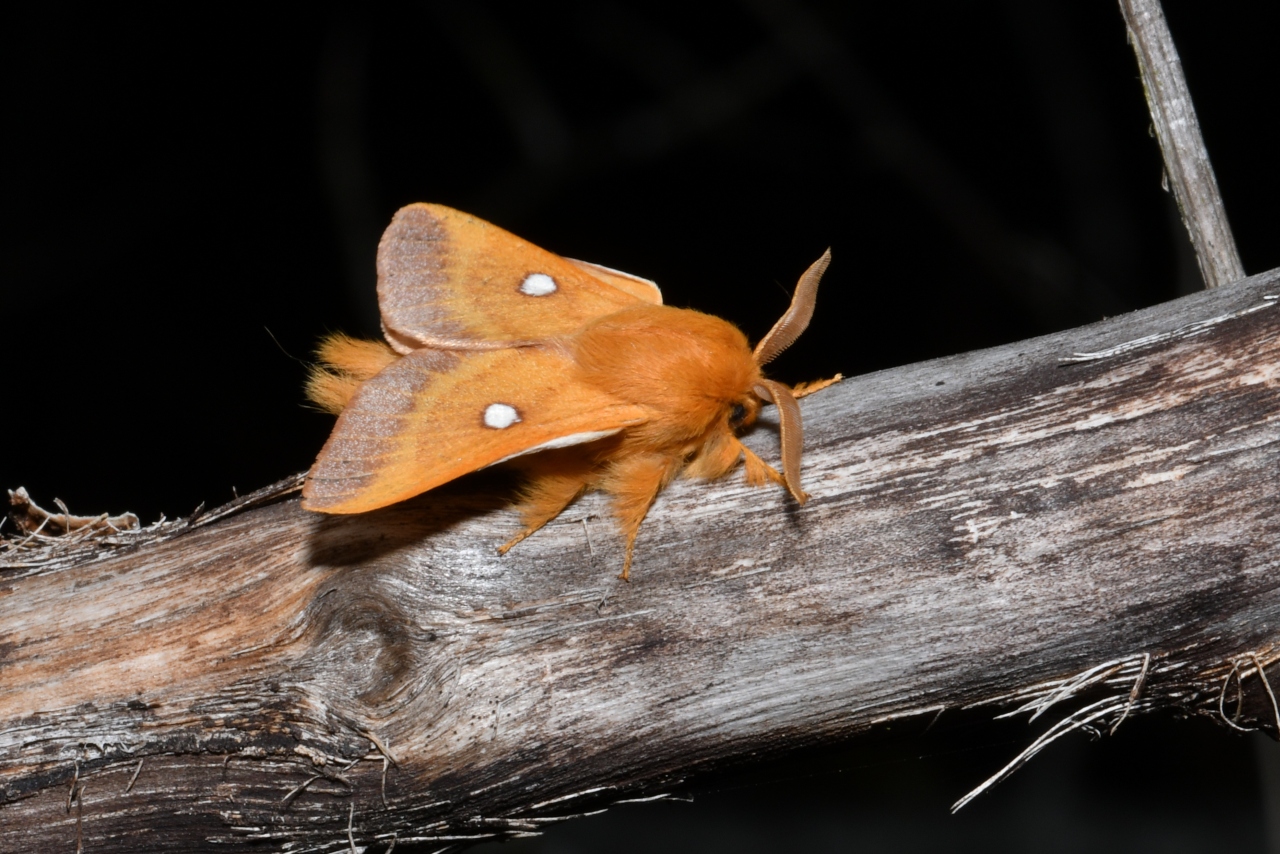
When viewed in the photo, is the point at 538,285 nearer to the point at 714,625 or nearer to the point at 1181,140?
the point at 714,625

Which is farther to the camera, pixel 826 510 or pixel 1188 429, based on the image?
pixel 826 510

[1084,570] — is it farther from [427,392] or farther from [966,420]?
[427,392]

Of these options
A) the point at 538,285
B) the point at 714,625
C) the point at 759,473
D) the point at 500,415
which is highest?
the point at 538,285

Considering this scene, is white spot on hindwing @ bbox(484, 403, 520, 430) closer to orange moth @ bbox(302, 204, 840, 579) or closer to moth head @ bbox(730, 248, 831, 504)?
orange moth @ bbox(302, 204, 840, 579)

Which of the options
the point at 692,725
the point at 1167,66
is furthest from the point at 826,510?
the point at 1167,66

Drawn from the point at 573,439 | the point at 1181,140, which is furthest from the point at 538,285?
the point at 1181,140

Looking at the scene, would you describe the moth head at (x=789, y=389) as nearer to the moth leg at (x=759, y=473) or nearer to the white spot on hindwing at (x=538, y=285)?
the moth leg at (x=759, y=473)
